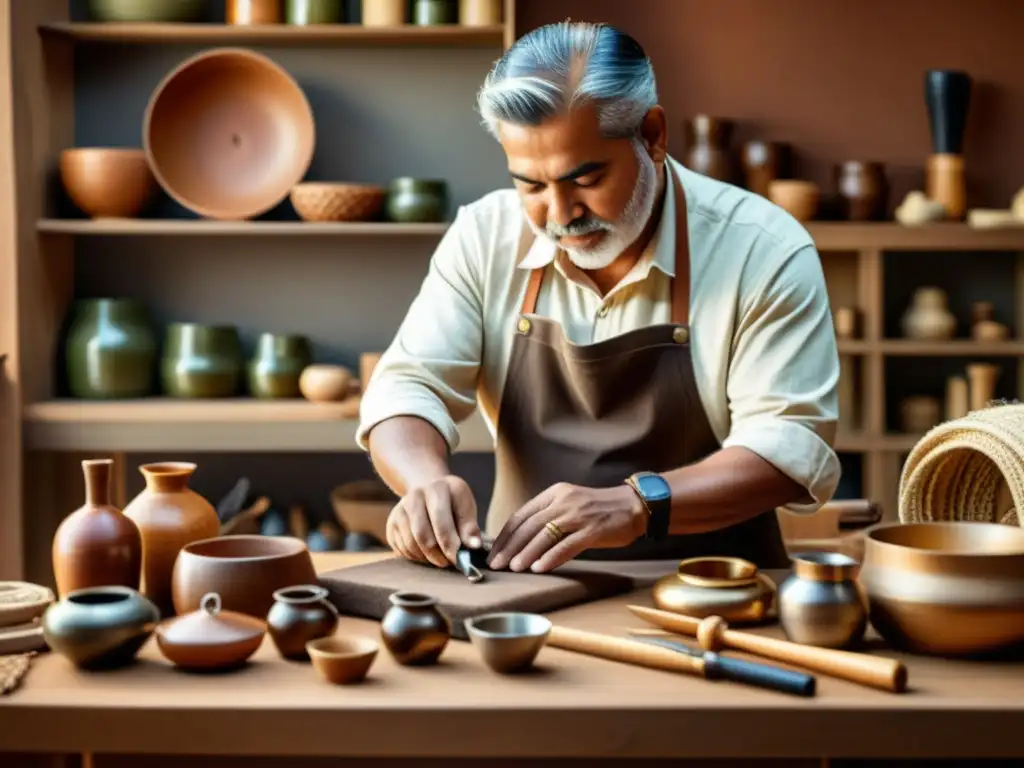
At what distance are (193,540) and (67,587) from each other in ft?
0.63

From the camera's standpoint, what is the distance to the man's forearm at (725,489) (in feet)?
6.81

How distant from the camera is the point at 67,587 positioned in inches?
68.4

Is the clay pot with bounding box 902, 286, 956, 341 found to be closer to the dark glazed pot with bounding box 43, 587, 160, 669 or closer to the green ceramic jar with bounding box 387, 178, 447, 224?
the green ceramic jar with bounding box 387, 178, 447, 224

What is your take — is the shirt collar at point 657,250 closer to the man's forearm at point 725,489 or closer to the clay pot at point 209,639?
the man's forearm at point 725,489

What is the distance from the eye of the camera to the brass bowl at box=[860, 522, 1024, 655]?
153 cm

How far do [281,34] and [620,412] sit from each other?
2728mm

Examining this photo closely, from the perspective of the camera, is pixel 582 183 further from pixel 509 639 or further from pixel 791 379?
pixel 509 639

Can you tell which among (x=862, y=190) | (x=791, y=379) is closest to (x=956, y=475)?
(x=791, y=379)

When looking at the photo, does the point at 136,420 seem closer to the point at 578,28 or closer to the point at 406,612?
the point at 578,28

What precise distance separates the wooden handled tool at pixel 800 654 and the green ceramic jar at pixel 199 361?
3233mm

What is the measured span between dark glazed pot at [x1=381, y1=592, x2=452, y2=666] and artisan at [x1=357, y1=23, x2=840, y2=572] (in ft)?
1.26

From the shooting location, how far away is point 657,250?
7.91 ft

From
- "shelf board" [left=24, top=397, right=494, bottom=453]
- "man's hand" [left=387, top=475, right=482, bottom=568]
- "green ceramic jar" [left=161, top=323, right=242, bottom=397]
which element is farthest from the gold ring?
"green ceramic jar" [left=161, top=323, right=242, bottom=397]

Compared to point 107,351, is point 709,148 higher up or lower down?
higher up
